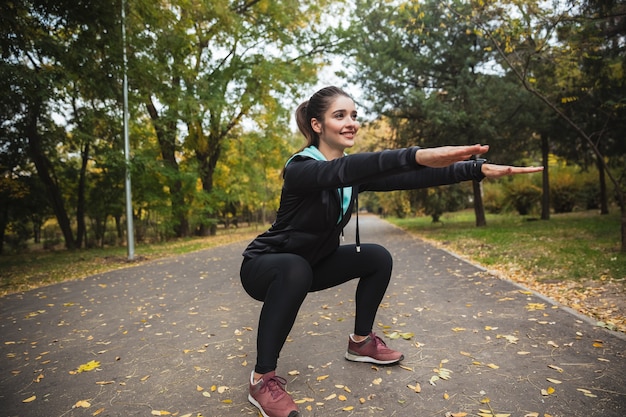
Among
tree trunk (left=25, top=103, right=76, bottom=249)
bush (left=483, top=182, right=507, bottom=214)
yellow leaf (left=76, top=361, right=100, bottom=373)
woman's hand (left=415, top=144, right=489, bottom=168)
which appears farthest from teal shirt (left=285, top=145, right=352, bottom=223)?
bush (left=483, top=182, right=507, bottom=214)

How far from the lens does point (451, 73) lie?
1520 cm

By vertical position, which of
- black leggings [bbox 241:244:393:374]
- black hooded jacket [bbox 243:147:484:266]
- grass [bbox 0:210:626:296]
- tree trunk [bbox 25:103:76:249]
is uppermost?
tree trunk [bbox 25:103:76:249]

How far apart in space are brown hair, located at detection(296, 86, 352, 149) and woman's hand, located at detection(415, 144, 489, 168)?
3.21 feet

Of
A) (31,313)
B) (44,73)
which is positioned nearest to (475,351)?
(31,313)

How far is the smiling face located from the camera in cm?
244

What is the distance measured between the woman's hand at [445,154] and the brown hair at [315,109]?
979mm

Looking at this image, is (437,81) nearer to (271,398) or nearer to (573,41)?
(573,41)

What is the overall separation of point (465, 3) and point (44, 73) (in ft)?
40.1

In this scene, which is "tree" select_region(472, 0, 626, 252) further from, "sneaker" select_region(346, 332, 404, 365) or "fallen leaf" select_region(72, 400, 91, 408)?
"fallen leaf" select_region(72, 400, 91, 408)

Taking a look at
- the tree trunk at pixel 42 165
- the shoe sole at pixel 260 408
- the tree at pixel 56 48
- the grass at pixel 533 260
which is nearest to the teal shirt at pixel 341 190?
the shoe sole at pixel 260 408

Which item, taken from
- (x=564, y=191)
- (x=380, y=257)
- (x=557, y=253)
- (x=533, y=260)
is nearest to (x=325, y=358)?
(x=380, y=257)

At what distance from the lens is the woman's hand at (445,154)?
5.12 feet

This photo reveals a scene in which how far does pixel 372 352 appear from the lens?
9.36 feet

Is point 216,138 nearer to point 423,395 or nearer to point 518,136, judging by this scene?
point 518,136
